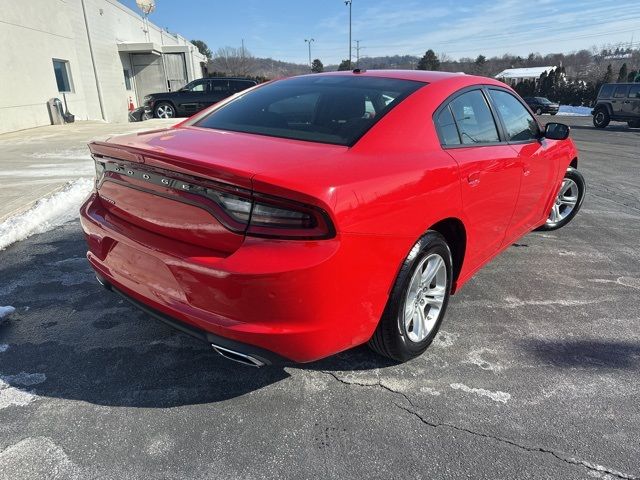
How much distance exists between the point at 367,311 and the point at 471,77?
6.75ft

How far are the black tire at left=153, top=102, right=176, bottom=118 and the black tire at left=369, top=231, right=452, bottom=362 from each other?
17196 millimetres

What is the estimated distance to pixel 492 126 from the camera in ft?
10.6

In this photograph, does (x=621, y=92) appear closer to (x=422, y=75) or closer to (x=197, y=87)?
(x=197, y=87)

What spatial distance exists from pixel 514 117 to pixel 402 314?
217 cm

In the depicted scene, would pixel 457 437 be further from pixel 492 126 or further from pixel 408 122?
pixel 492 126

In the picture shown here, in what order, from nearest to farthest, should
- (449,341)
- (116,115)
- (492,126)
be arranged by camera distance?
(449,341) < (492,126) < (116,115)

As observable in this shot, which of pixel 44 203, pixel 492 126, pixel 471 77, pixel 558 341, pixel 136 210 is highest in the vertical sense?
pixel 471 77

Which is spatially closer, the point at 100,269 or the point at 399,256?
the point at 399,256

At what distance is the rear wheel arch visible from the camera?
107 inches

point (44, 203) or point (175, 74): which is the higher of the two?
point (175, 74)

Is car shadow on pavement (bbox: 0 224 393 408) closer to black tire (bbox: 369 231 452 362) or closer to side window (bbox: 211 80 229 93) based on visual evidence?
black tire (bbox: 369 231 452 362)

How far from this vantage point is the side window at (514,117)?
11.3ft

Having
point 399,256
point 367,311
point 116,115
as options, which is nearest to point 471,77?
point 399,256

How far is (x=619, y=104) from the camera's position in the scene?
838 inches
